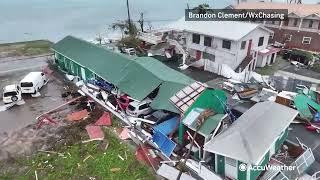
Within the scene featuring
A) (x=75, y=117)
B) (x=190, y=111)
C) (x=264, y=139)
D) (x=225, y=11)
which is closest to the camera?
(x=264, y=139)

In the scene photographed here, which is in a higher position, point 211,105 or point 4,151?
point 211,105

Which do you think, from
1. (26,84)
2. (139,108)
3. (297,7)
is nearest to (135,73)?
(139,108)

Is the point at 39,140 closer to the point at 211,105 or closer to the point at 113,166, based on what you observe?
the point at 113,166

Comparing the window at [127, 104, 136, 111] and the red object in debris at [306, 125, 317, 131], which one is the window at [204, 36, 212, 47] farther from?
the red object in debris at [306, 125, 317, 131]

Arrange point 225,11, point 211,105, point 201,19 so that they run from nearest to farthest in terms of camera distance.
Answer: point 211,105 < point 201,19 < point 225,11

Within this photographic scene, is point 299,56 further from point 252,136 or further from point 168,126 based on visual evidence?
point 252,136

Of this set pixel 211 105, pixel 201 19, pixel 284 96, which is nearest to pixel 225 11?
pixel 201 19

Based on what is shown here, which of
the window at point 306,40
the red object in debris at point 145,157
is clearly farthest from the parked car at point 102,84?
the window at point 306,40

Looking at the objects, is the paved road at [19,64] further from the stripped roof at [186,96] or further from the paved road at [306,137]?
the paved road at [306,137]
